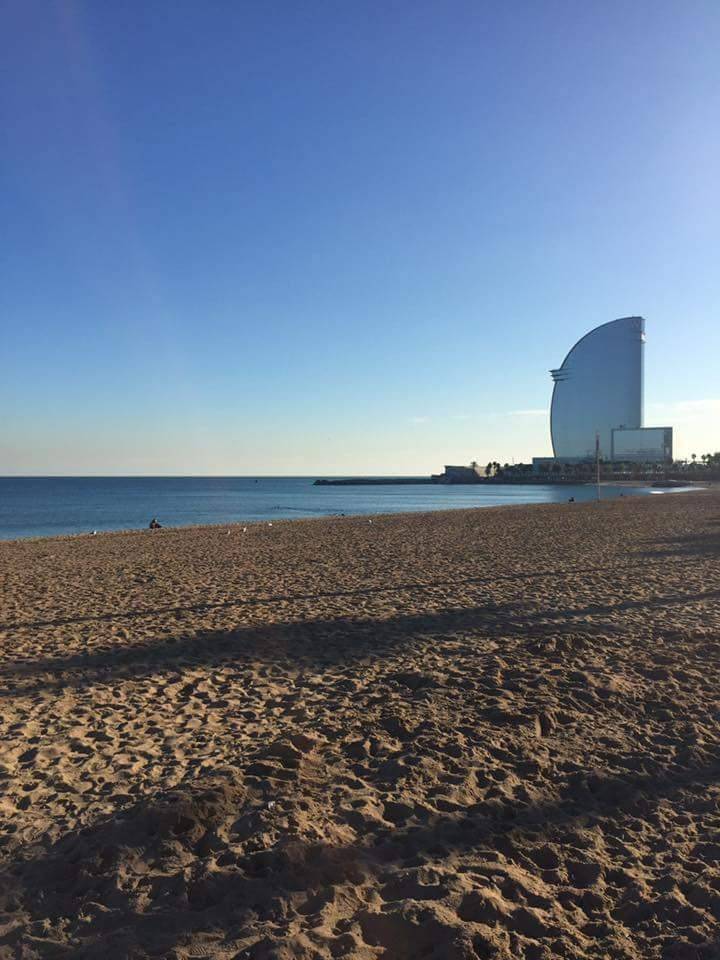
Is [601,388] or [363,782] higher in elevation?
[601,388]

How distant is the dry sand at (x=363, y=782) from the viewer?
2766mm

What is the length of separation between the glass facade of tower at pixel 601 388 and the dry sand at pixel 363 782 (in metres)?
165

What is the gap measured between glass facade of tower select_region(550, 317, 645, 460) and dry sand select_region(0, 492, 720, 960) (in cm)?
16538

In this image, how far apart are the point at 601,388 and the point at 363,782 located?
573 feet

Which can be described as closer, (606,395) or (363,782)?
(363,782)

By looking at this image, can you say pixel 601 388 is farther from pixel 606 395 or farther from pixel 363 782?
pixel 363 782

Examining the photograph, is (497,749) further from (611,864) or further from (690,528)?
(690,528)

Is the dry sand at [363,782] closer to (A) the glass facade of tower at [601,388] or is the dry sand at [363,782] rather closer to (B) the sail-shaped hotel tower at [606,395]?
(B) the sail-shaped hotel tower at [606,395]

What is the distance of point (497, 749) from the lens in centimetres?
445

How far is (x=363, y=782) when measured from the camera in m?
3.99

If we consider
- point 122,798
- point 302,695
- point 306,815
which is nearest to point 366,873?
point 306,815

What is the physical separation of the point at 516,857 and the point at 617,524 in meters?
23.2

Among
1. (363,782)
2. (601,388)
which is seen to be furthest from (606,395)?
(363,782)

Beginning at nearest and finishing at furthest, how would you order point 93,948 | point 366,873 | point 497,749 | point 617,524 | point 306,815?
point 93,948, point 366,873, point 306,815, point 497,749, point 617,524
